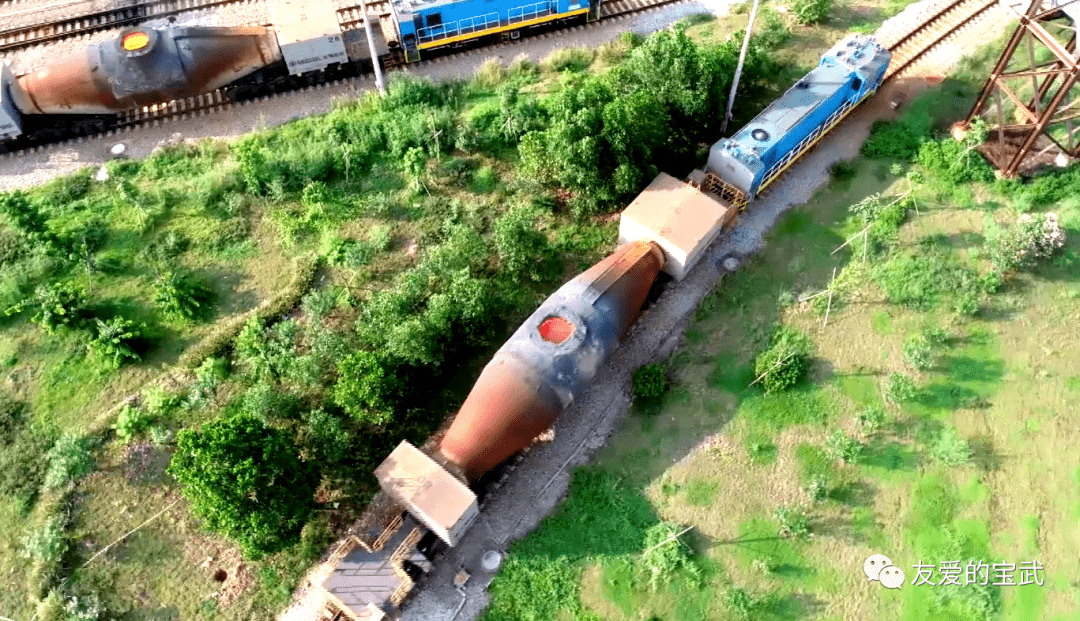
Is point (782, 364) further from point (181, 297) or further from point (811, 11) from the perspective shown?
point (181, 297)

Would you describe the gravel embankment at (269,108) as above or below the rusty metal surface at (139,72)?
below

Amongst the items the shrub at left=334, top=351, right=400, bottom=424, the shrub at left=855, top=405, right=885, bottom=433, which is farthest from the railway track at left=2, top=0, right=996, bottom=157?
the shrub at left=855, top=405, right=885, bottom=433

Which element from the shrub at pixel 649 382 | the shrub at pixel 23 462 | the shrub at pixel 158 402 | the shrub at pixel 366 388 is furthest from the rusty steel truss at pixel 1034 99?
the shrub at pixel 23 462

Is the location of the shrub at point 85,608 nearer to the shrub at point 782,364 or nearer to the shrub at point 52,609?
the shrub at point 52,609

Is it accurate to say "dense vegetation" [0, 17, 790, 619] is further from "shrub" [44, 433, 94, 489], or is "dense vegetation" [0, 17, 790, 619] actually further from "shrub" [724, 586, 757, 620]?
"shrub" [724, 586, 757, 620]

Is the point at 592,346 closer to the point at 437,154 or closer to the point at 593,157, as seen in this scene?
the point at 593,157
